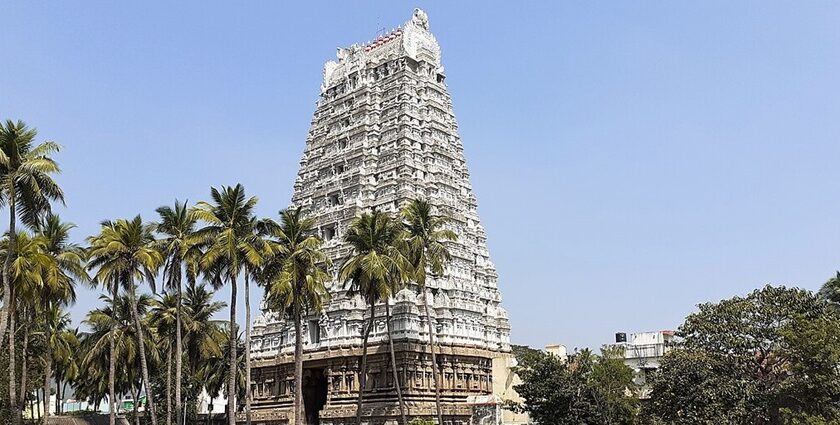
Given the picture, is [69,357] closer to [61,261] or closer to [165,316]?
[165,316]

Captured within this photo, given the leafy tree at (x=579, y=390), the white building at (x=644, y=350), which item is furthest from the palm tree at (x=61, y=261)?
the white building at (x=644, y=350)

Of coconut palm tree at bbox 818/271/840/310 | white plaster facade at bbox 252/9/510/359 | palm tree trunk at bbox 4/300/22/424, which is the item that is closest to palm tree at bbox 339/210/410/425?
white plaster facade at bbox 252/9/510/359

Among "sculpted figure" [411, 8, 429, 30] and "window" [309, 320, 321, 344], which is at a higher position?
"sculpted figure" [411, 8, 429, 30]

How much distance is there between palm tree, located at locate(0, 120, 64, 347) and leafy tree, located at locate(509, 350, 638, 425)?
29654 millimetres

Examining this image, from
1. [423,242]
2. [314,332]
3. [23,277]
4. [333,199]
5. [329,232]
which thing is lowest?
[314,332]

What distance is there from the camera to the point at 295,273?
48.6 meters

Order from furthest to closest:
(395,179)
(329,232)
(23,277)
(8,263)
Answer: (329,232), (395,179), (23,277), (8,263)

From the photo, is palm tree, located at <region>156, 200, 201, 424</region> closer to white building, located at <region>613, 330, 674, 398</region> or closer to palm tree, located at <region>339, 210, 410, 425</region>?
palm tree, located at <region>339, 210, 410, 425</region>

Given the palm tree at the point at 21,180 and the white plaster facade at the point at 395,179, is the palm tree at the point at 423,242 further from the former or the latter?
the palm tree at the point at 21,180

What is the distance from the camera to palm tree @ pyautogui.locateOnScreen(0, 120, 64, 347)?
36.9 m

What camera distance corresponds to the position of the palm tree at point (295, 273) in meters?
48.5

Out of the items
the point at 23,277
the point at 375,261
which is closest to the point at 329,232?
the point at 375,261

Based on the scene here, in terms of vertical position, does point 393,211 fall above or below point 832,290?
above

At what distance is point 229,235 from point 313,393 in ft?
92.3
